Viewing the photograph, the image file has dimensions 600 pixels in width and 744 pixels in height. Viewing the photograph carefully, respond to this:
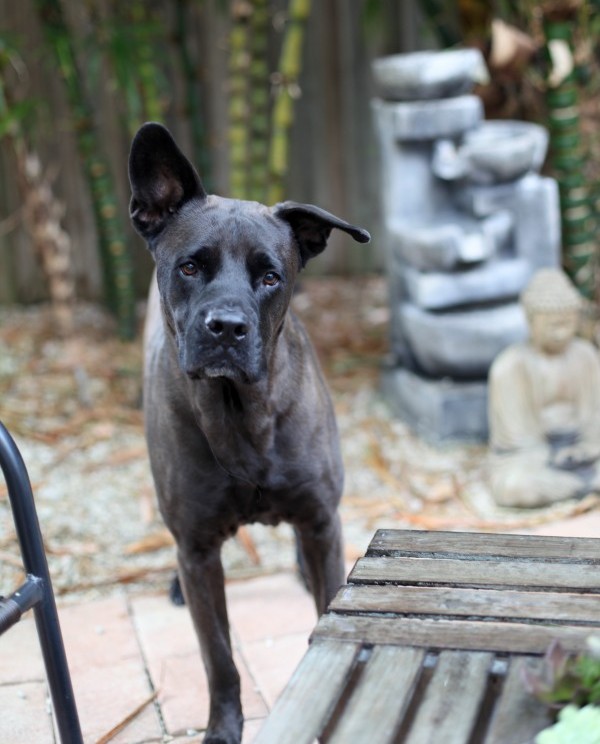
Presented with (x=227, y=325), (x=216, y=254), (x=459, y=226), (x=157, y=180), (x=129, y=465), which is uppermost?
(x=157, y=180)

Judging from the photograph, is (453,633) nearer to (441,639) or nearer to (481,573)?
(441,639)

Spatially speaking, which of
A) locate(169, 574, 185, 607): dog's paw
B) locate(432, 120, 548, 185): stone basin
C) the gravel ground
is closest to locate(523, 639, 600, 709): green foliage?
locate(169, 574, 185, 607): dog's paw

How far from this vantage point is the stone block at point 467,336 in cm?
453

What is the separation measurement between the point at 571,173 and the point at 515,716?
3.64 metres

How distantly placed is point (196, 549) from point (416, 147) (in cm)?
262

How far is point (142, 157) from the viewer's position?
2.44 m

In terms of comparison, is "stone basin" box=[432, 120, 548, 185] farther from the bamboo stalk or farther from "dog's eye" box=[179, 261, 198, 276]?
"dog's eye" box=[179, 261, 198, 276]

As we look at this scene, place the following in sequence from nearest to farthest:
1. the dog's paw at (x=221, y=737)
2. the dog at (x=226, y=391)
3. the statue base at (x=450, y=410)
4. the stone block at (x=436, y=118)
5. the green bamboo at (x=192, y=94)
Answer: the dog at (x=226, y=391), the dog's paw at (x=221, y=737), the stone block at (x=436, y=118), the statue base at (x=450, y=410), the green bamboo at (x=192, y=94)

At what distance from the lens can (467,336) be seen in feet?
14.8

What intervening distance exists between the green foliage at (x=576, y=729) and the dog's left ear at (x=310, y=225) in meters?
1.19

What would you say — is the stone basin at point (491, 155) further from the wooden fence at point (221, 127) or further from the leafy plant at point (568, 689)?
the leafy plant at point (568, 689)

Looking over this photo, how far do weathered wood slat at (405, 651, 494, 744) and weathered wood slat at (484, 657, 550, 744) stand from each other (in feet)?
0.11

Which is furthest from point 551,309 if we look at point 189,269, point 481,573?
point 481,573

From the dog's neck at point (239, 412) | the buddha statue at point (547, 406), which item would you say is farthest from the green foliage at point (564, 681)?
the buddha statue at point (547, 406)
